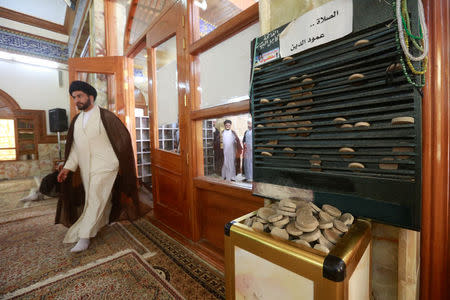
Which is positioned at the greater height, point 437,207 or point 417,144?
point 417,144

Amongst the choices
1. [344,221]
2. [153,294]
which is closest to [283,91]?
[344,221]

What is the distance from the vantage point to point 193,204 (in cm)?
185

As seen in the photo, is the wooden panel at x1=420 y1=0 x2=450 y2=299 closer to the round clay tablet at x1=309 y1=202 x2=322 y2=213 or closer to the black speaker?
the round clay tablet at x1=309 y1=202 x2=322 y2=213

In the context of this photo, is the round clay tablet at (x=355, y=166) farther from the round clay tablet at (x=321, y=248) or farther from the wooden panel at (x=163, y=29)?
the wooden panel at (x=163, y=29)

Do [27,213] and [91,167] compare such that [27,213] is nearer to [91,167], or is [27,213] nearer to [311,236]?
[91,167]

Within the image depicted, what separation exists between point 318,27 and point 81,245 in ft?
8.06

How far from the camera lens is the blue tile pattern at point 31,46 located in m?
5.36

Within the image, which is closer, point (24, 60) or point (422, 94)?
point (422, 94)

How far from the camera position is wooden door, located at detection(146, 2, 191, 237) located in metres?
1.93

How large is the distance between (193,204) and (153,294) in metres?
0.73

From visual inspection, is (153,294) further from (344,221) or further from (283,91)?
(283,91)

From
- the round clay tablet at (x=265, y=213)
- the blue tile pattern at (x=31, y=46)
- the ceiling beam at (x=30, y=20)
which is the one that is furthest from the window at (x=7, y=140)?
the round clay tablet at (x=265, y=213)

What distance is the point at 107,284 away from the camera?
138 cm

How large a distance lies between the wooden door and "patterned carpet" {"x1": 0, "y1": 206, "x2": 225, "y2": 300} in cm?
31
